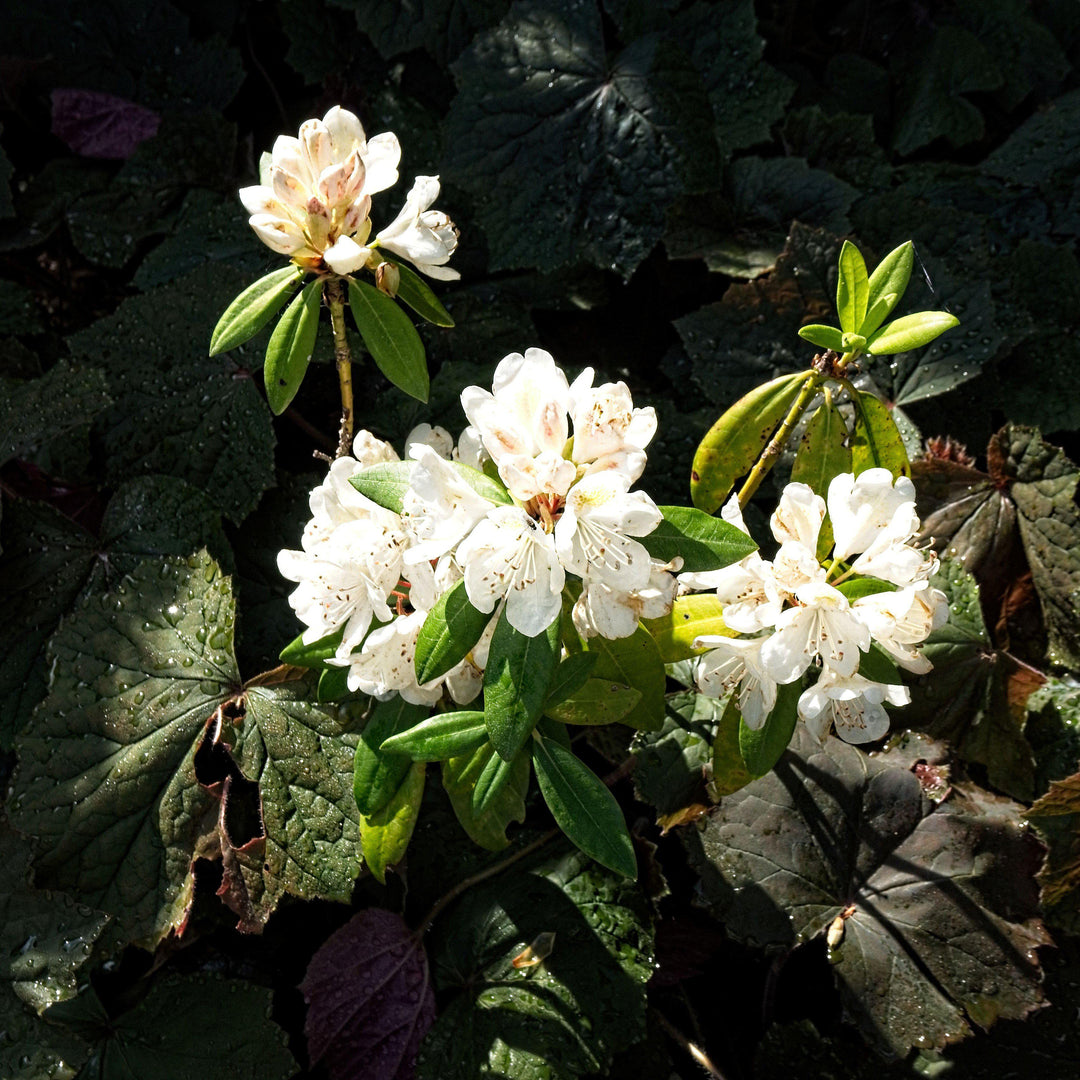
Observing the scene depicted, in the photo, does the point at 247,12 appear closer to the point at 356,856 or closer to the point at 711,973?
the point at 356,856

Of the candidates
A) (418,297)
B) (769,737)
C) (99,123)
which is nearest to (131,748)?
(418,297)

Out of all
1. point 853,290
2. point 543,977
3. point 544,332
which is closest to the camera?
point 853,290

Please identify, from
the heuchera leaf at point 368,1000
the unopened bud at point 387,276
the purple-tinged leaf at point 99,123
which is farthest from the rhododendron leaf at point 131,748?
the purple-tinged leaf at point 99,123

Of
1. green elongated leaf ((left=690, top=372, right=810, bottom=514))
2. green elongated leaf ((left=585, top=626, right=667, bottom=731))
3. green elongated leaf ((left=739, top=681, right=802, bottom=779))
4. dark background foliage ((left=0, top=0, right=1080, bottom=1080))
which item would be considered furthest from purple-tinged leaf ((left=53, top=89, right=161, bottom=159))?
green elongated leaf ((left=739, top=681, right=802, bottom=779))

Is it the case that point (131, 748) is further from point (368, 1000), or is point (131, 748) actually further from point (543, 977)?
point (543, 977)

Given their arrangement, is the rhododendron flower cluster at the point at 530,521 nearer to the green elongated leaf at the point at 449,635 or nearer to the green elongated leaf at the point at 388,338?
the green elongated leaf at the point at 449,635

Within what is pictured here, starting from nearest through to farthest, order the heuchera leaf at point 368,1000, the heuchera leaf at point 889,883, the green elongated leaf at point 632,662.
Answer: the green elongated leaf at point 632,662
the heuchera leaf at point 889,883
the heuchera leaf at point 368,1000

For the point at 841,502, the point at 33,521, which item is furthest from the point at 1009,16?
the point at 33,521

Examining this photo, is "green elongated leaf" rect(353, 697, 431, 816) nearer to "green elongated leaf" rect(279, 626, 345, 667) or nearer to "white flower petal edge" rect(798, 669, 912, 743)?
"green elongated leaf" rect(279, 626, 345, 667)
